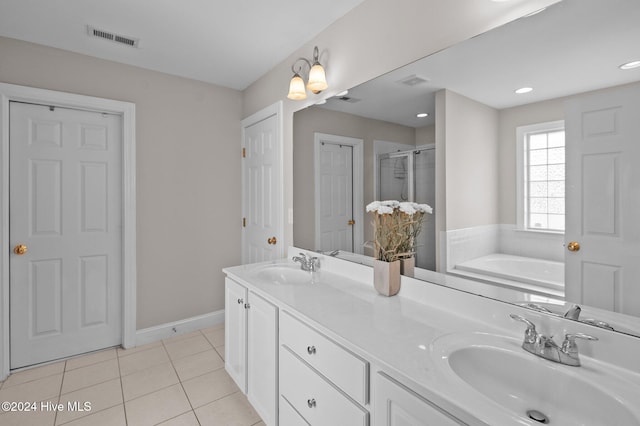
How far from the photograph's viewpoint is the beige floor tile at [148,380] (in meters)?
2.10

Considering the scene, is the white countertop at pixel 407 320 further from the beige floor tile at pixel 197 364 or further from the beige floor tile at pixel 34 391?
the beige floor tile at pixel 34 391

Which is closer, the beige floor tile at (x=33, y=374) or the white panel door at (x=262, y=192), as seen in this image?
the beige floor tile at (x=33, y=374)

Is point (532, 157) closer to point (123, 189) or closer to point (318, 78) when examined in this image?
point (318, 78)

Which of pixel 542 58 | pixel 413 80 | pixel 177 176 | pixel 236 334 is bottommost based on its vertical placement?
pixel 236 334

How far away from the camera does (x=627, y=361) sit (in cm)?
92

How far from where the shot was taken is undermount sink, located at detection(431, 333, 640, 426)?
2.53ft

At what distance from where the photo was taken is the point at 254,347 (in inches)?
71.3

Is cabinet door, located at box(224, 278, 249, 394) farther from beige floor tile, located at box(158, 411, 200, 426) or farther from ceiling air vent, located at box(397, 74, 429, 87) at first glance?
ceiling air vent, located at box(397, 74, 429, 87)

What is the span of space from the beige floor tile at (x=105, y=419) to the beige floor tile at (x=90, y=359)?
73cm

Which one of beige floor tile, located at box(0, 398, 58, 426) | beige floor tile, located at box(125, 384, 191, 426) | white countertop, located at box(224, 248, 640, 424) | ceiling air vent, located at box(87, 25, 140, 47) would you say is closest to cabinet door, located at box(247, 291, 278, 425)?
white countertop, located at box(224, 248, 640, 424)

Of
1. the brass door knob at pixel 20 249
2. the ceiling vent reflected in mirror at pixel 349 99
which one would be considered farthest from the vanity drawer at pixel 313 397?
the brass door knob at pixel 20 249

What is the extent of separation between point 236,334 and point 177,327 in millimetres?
1243

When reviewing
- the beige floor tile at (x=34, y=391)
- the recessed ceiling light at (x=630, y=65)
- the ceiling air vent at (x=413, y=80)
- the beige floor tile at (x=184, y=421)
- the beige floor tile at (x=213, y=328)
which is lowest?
the beige floor tile at (x=184, y=421)

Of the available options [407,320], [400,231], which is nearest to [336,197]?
[400,231]
